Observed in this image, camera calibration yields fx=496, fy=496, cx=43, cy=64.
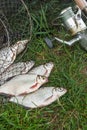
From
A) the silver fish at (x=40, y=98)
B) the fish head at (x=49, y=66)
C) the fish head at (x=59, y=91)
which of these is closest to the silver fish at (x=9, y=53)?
the fish head at (x=49, y=66)

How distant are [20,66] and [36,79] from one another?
0.78 ft

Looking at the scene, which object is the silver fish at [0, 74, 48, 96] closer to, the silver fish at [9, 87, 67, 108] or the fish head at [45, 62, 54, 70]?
the silver fish at [9, 87, 67, 108]

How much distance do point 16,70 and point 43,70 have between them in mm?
208

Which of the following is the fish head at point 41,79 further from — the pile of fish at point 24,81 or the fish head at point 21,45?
the fish head at point 21,45

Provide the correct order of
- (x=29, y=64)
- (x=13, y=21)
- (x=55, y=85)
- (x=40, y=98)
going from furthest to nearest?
Result: (x=13, y=21) < (x=29, y=64) < (x=55, y=85) < (x=40, y=98)

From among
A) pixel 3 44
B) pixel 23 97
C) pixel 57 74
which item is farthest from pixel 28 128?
pixel 3 44

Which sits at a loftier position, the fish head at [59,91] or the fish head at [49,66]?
the fish head at [49,66]

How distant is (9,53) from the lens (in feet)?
12.7

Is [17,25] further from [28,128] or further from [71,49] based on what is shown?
[28,128]

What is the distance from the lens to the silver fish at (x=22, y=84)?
3600 mm

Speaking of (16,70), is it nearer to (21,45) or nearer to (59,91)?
(21,45)

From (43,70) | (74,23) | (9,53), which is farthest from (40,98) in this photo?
(74,23)

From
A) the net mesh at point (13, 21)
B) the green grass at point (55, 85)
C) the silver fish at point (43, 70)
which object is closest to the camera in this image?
the green grass at point (55, 85)

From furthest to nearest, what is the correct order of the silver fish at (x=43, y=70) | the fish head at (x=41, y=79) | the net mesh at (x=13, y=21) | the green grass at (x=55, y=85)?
the net mesh at (x=13, y=21) < the silver fish at (x=43, y=70) < the fish head at (x=41, y=79) < the green grass at (x=55, y=85)
